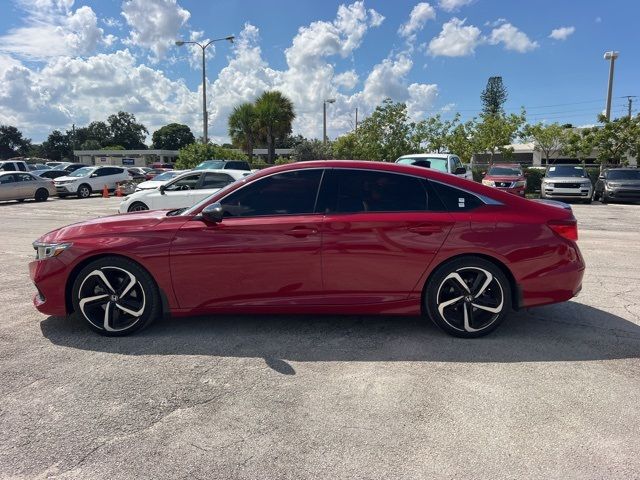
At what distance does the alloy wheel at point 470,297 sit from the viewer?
413 cm

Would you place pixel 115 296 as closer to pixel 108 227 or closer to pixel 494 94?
pixel 108 227

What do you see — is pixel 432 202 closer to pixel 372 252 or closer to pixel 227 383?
pixel 372 252

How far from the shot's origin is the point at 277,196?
4258 mm

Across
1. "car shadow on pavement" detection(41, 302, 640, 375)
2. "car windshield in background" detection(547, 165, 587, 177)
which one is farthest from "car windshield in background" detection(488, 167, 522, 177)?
"car shadow on pavement" detection(41, 302, 640, 375)

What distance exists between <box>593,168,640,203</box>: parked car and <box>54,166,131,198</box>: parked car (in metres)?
24.0

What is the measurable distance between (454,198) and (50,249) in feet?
12.0

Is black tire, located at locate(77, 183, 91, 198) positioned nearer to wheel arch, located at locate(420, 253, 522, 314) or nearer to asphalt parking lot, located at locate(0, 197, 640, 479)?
asphalt parking lot, located at locate(0, 197, 640, 479)

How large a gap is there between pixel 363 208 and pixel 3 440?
302 cm

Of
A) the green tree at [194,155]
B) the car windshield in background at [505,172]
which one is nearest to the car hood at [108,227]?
the car windshield in background at [505,172]

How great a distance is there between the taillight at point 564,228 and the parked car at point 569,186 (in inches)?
694

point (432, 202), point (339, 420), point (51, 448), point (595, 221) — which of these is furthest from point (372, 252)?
point (595, 221)

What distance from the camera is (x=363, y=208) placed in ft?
13.7

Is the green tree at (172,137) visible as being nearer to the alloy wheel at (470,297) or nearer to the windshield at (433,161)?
the windshield at (433,161)

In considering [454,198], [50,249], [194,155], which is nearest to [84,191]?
[194,155]
